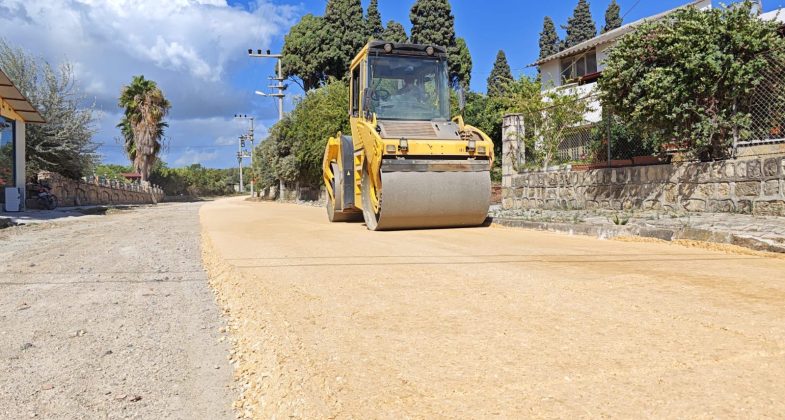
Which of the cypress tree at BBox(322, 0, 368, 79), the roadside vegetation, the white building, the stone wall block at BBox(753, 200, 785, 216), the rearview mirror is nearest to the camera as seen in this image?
the stone wall block at BBox(753, 200, 785, 216)

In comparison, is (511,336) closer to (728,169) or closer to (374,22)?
(728,169)

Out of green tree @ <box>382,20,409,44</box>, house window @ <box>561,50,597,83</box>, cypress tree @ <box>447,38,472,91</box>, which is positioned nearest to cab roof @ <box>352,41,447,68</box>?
house window @ <box>561,50,597,83</box>

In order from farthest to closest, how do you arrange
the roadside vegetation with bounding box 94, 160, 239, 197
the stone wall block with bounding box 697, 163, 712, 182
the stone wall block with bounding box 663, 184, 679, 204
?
the roadside vegetation with bounding box 94, 160, 239, 197 → the stone wall block with bounding box 663, 184, 679, 204 → the stone wall block with bounding box 697, 163, 712, 182

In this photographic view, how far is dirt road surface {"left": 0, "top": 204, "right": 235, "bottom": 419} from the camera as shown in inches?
111

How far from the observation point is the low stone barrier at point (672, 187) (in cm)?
855

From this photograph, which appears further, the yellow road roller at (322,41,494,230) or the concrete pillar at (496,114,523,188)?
the concrete pillar at (496,114,523,188)

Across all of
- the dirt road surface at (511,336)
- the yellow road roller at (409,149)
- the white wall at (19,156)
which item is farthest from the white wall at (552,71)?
the dirt road surface at (511,336)

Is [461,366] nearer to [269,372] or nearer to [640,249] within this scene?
[269,372]

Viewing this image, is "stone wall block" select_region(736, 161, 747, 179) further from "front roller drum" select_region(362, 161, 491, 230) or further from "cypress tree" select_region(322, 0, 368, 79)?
"cypress tree" select_region(322, 0, 368, 79)

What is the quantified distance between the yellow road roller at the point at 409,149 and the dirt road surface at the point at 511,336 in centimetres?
346

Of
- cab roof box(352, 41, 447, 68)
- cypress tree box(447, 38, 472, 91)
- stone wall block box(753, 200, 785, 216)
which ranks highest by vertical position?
cypress tree box(447, 38, 472, 91)

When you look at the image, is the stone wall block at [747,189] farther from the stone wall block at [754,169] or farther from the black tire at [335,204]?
the black tire at [335,204]

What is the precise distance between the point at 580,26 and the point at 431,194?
52.4 metres

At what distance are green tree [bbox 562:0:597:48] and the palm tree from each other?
37.7 metres
